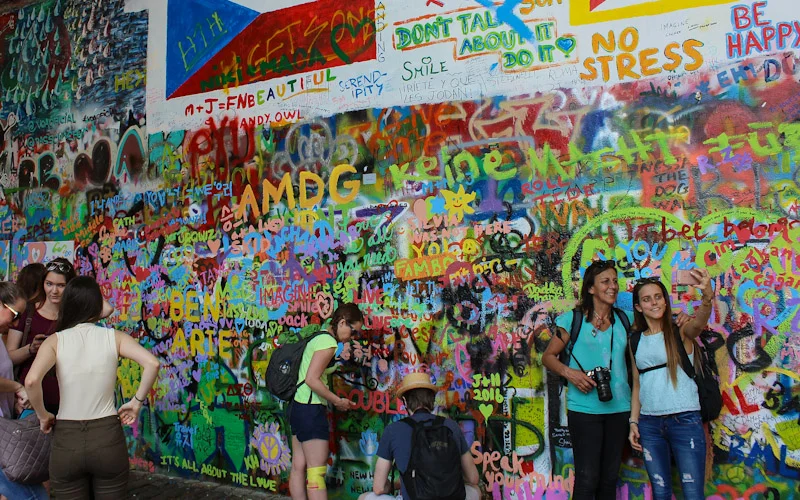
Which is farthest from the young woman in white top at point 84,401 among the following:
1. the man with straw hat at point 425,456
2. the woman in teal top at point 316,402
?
the man with straw hat at point 425,456

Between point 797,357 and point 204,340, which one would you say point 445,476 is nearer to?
point 797,357

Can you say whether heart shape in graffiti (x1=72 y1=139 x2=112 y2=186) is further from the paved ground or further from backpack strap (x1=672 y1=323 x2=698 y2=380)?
backpack strap (x1=672 y1=323 x2=698 y2=380)

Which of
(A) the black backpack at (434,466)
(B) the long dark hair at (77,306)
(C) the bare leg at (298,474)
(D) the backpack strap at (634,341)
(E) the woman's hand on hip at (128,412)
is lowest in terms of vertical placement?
(C) the bare leg at (298,474)

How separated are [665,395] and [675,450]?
13.9 inches

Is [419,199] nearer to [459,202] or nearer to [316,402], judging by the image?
[459,202]

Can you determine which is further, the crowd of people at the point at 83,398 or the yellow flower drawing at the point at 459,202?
the yellow flower drawing at the point at 459,202

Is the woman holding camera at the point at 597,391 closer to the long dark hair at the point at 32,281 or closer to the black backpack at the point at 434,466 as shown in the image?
the black backpack at the point at 434,466

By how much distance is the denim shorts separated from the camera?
5.29 meters

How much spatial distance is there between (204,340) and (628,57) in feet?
15.3

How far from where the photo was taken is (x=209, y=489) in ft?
22.1

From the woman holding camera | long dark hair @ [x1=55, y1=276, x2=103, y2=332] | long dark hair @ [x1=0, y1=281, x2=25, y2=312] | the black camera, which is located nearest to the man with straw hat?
the woman holding camera

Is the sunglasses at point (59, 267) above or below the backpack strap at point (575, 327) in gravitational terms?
above

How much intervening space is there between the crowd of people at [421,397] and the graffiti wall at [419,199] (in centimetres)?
44

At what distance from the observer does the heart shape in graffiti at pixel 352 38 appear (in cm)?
634
